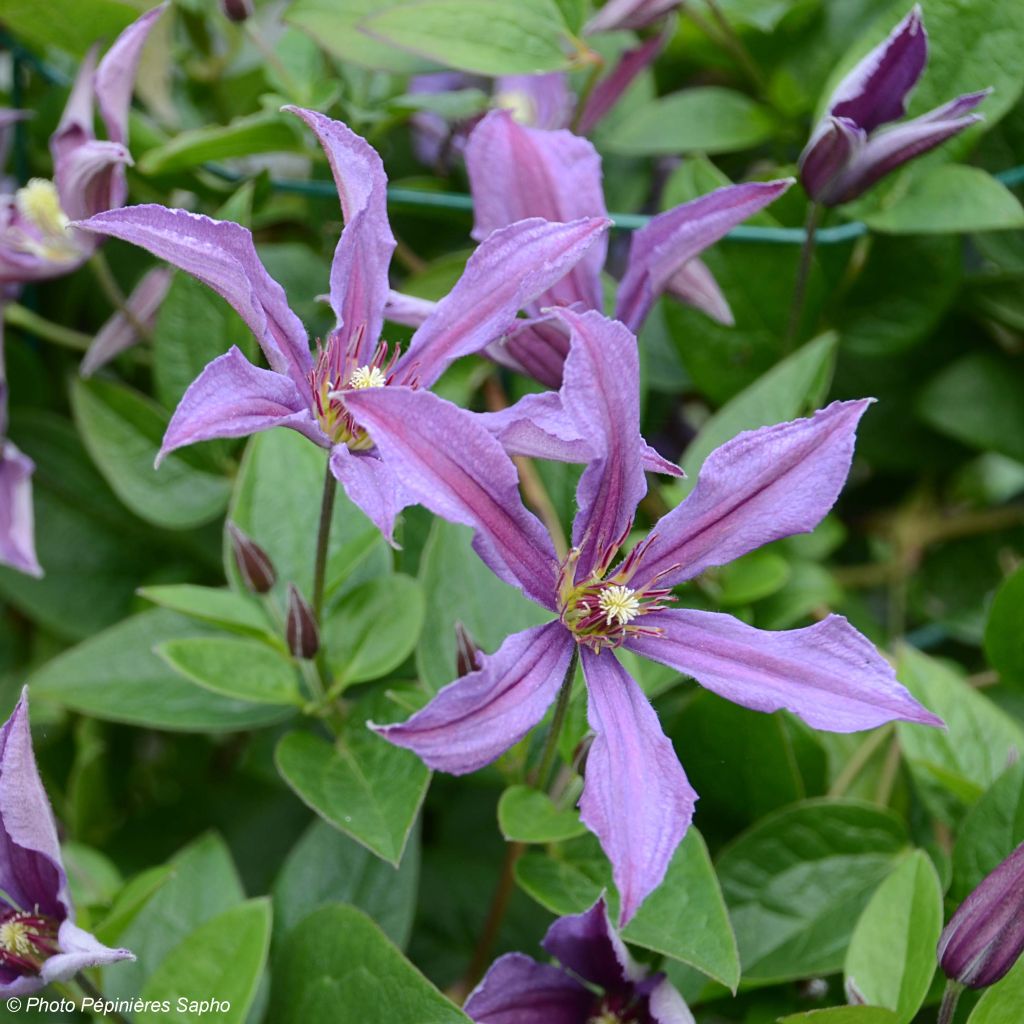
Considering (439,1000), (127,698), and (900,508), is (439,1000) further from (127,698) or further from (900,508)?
(900,508)

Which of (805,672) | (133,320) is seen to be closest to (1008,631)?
(805,672)

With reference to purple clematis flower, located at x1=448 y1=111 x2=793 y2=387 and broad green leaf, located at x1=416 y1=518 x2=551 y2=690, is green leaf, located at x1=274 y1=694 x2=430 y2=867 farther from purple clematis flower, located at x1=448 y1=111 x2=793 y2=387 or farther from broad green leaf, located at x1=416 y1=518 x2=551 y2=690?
purple clematis flower, located at x1=448 y1=111 x2=793 y2=387

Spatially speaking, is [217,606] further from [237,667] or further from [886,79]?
[886,79]

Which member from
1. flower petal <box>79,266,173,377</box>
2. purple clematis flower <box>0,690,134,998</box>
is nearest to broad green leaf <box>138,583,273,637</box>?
purple clematis flower <box>0,690,134,998</box>

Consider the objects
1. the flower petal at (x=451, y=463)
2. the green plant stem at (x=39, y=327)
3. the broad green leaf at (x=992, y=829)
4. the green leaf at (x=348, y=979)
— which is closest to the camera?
the flower petal at (x=451, y=463)

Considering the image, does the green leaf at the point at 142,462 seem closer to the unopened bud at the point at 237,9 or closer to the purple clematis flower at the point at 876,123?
the unopened bud at the point at 237,9

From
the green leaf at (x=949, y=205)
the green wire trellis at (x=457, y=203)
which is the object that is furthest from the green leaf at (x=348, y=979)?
the green leaf at (x=949, y=205)

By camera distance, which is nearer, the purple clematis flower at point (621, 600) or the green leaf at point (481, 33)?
the purple clematis flower at point (621, 600)
